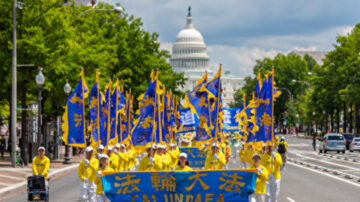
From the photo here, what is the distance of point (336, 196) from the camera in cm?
1978

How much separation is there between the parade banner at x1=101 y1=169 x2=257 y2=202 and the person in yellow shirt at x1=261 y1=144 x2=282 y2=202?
67.8 inches

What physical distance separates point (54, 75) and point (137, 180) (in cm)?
2237

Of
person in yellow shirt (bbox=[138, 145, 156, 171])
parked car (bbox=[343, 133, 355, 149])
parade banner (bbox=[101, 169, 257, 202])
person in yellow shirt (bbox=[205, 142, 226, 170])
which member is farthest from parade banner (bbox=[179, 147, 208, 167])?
parked car (bbox=[343, 133, 355, 149])

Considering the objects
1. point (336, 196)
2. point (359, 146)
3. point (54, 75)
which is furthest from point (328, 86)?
Result: point (336, 196)

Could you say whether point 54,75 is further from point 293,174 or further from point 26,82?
point 293,174

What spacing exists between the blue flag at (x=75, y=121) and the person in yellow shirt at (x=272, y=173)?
21.8 feet

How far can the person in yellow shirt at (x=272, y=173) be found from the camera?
14.8 m

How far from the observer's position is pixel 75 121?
20906 mm

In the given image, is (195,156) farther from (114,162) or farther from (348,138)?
(348,138)

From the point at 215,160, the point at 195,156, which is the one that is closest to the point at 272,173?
the point at 215,160

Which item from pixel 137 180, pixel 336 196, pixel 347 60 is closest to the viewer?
pixel 137 180

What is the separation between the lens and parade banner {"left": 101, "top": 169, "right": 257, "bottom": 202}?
13.0m

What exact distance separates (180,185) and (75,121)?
8.59 m

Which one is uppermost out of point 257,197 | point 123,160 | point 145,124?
point 145,124
